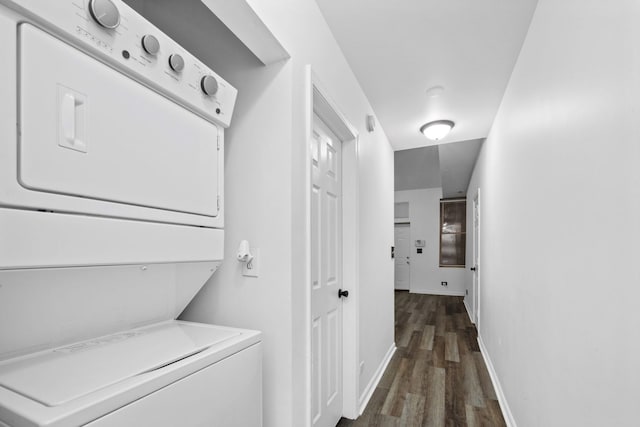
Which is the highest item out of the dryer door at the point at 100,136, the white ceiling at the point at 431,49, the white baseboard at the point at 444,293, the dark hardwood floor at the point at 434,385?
the white ceiling at the point at 431,49

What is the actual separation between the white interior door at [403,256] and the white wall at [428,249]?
11 centimetres

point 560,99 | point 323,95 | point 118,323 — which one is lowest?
point 118,323

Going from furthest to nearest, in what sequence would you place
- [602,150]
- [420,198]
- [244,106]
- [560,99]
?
1. [420,198]
2. [244,106]
3. [560,99]
4. [602,150]

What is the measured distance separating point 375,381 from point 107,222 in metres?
2.65

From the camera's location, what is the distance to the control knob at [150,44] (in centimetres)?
88

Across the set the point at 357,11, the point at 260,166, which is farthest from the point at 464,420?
the point at 357,11

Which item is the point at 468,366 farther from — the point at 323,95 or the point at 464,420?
the point at 323,95

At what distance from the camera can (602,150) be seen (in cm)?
95

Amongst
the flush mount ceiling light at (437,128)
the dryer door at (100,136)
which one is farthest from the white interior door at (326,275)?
the flush mount ceiling light at (437,128)

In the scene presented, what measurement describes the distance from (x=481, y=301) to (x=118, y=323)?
4.10m

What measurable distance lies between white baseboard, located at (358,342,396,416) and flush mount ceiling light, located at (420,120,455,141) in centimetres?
227

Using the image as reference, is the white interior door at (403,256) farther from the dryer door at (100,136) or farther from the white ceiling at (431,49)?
the dryer door at (100,136)

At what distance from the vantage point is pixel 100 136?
2.56ft

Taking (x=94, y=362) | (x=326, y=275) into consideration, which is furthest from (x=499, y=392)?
(x=94, y=362)
